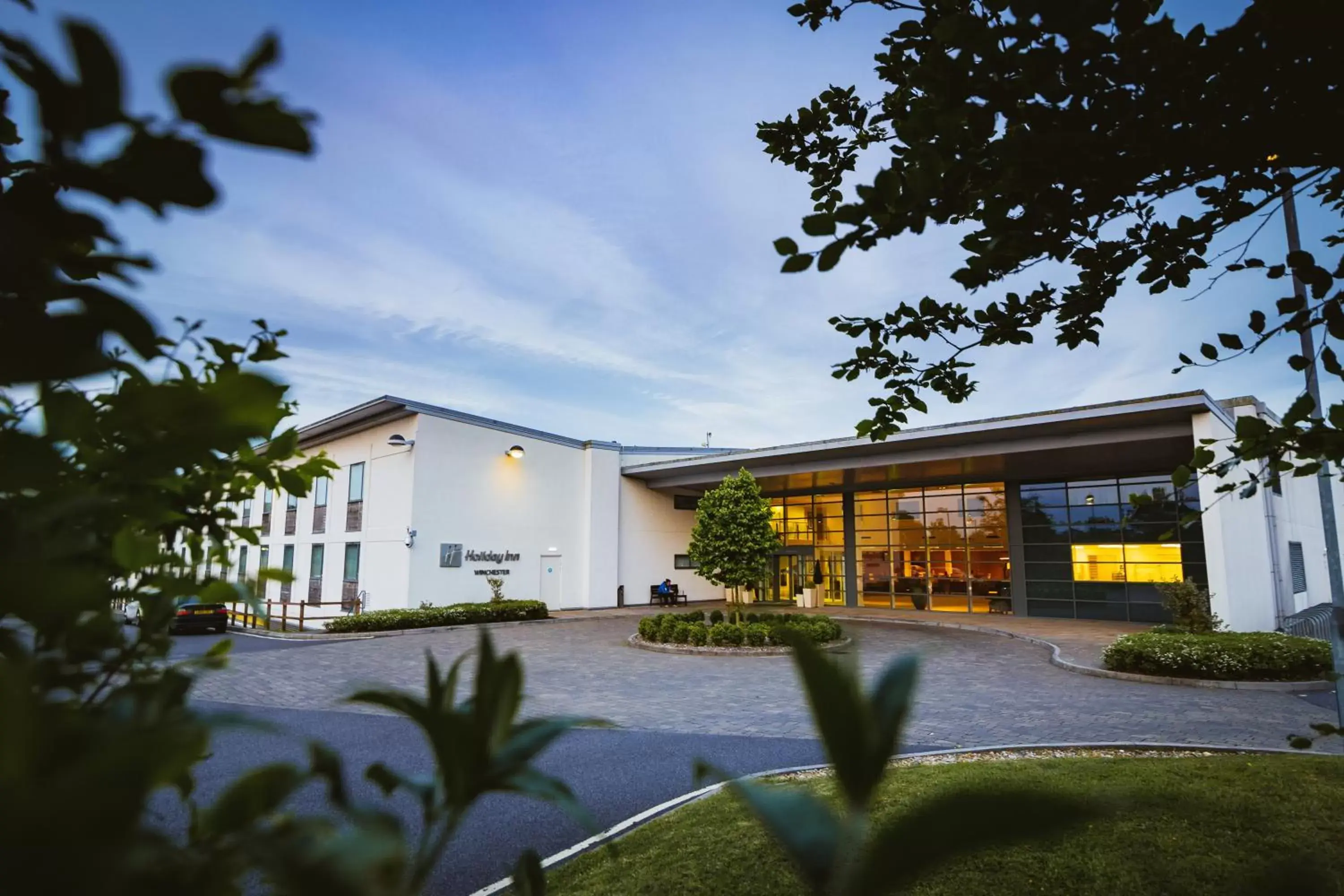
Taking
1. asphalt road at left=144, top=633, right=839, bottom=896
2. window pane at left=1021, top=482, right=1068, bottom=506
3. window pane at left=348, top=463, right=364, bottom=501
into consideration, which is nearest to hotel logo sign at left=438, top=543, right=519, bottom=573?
window pane at left=348, top=463, right=364, bottom=501

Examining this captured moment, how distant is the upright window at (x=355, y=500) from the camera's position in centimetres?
2550

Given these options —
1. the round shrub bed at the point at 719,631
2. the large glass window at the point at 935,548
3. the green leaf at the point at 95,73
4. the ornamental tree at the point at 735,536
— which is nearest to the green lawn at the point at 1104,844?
the green leaf at the point at 95,73

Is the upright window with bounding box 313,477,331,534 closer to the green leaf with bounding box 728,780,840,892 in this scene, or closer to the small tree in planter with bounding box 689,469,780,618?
the small tree in planter with bounding box 689,469,780,618

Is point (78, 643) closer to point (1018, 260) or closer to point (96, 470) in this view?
point (96, 470)

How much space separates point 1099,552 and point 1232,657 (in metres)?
12.6

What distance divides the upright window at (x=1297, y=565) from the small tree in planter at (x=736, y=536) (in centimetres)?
1642

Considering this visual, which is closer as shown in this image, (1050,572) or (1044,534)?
(1050,572)

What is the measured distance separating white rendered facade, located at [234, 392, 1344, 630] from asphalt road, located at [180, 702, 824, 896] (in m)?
11.9

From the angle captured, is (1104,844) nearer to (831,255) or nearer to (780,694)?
(831,255)

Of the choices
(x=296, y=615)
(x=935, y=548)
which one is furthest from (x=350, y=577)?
(x=935, y=548)

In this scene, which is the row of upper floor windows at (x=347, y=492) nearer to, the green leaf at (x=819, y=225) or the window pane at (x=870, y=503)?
the window pane at (x=870, y=503)

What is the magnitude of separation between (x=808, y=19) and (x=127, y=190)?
374 cm

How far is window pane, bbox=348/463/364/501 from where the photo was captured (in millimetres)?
25656

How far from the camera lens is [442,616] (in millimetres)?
21109
